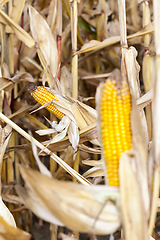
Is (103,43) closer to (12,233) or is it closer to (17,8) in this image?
(17,8)

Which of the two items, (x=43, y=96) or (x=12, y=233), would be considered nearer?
(x=12, y=233)

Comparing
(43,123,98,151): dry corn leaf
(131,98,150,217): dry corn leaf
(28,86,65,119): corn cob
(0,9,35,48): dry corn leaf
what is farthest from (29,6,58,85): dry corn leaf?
(131,98,150,217): dry corn leaf

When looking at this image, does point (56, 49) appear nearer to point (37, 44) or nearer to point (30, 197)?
point (37, 44)

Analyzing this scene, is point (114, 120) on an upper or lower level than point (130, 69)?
lower

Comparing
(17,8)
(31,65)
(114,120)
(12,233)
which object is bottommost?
(12,233)

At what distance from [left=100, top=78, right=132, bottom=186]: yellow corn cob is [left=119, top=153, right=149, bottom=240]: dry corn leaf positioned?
5 cm

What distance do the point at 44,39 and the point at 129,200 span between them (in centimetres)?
75

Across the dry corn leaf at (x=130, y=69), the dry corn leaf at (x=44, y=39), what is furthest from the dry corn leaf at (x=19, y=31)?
the dry corn leaf at (x=130, y=69)

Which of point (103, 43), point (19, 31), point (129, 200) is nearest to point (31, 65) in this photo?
point (19, 31)

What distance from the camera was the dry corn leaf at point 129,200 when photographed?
1.27 feet

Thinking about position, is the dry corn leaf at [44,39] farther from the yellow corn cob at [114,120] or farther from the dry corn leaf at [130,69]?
the yellow corn cob at [114,120]

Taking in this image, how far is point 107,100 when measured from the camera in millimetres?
441

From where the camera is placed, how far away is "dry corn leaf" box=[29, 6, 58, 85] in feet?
2.95

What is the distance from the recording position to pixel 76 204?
39 cm
